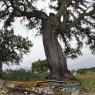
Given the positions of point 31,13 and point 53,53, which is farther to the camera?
point 31,13

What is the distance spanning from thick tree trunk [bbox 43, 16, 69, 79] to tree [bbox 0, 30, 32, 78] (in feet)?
14.6

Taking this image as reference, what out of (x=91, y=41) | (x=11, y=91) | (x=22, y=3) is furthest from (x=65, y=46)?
(x=11, y=91)

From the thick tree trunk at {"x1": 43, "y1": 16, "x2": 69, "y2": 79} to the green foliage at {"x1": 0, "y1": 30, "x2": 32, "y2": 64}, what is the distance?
445 centimetres

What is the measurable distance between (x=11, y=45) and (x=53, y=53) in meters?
5.42

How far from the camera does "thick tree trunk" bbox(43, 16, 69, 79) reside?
22500 millimetres

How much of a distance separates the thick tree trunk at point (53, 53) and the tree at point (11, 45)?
4.45 metres

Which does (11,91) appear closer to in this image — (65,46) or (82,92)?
(82,92)

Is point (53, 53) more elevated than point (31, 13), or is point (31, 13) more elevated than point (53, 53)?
point (31, 13)

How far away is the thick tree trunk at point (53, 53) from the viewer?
22500mm

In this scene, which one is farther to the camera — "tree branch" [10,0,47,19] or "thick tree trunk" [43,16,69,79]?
"tree branch" [10,0,47,19]

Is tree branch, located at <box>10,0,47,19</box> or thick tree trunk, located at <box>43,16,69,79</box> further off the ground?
tree branch, located at <box>10,0,47,19</box>

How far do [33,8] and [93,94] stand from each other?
840cm

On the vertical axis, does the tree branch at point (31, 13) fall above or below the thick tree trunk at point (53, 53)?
above

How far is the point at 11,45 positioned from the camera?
27156 mm
